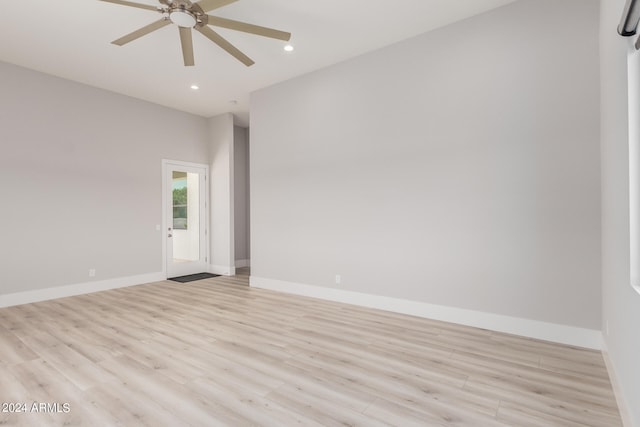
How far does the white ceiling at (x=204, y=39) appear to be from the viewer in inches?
135

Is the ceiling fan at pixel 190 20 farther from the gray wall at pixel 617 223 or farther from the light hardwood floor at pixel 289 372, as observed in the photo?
the light hardwood floor at pixel 289 372

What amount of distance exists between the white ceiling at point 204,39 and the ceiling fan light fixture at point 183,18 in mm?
713

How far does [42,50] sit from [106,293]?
3665mm

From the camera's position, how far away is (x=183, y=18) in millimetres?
2803

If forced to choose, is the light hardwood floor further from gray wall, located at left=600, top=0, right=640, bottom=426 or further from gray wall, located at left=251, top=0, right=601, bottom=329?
gray wall, located at left=251, top=0, right=601, bottom=329

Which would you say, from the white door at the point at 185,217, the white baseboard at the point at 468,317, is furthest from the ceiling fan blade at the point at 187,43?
the white door at the point at 185,217

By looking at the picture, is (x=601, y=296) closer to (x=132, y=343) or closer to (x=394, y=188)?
(x=394, y=188)

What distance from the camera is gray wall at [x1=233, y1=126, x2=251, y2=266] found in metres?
7.81

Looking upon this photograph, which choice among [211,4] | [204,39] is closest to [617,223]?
[211,4]

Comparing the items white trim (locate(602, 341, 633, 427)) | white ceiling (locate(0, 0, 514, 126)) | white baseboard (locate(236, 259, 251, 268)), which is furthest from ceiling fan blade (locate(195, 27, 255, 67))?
white baseboard (locate(236, 259, 251, 268))

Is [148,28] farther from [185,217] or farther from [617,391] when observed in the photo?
[617,391]

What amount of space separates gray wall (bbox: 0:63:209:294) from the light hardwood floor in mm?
1209

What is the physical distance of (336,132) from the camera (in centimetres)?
473

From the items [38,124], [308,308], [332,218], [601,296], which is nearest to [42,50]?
[38,124]
